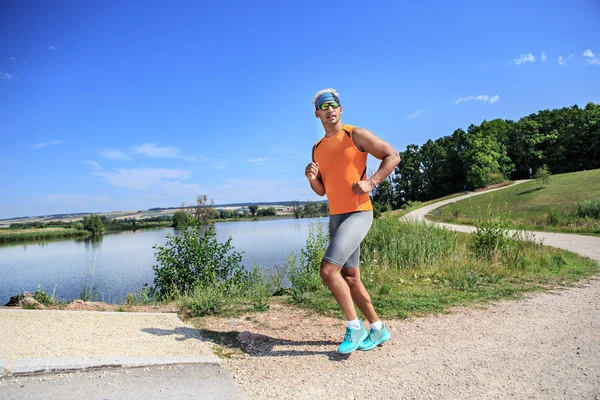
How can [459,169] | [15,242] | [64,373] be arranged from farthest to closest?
[459,169], [15,242], [64,373]

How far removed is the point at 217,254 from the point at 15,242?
5183 cm

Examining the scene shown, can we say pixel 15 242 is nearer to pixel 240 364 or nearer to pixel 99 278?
pixel 99 278

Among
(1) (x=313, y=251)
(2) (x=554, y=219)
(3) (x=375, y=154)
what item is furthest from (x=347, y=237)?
(2) (x=554, y=219)

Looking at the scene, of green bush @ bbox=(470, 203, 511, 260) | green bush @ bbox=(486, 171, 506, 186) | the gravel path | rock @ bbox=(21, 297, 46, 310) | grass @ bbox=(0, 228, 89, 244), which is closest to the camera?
the gravel path

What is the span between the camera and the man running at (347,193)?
11.9 ft

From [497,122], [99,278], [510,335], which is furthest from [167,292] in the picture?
[497,122]

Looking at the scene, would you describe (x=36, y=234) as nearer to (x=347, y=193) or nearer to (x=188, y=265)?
(x=188, y=265)

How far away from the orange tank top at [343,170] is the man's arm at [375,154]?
8cm

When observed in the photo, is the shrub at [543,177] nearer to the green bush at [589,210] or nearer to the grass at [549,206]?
the grass at [549,206]

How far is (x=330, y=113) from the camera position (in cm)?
392

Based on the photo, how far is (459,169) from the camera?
66000mm

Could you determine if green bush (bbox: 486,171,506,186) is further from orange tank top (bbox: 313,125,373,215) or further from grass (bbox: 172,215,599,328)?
orange tank top (bbox: 313,125,373,215)

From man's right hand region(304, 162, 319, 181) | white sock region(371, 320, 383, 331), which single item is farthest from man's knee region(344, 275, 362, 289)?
man's right hand region(304, 162, 319, 181)

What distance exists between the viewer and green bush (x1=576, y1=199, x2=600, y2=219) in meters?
19.7
